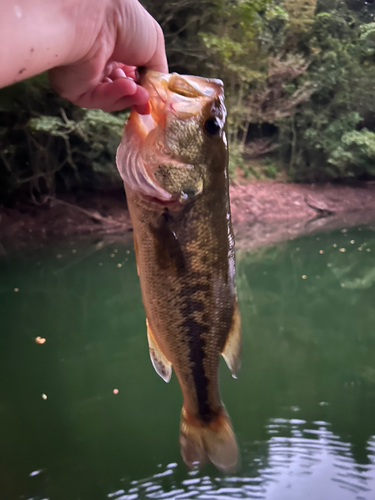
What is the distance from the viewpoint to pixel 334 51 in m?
11.6

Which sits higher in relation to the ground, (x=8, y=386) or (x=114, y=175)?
(x=8, y=386)

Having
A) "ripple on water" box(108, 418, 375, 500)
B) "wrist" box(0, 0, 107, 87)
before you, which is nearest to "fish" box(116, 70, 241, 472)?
"wrist" box(0, 0, 107, 87)

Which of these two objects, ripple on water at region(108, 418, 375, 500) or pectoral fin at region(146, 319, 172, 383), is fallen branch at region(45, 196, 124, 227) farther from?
pectoral fin at region(146, 319, 172, 383)

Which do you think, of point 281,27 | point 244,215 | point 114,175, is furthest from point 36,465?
point 281,27

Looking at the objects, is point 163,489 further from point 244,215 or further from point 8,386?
point 244,215

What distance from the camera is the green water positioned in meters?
2.22

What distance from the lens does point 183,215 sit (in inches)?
40.0

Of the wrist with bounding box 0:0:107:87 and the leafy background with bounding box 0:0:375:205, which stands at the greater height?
the wrist with bounding box 0:0:107:87

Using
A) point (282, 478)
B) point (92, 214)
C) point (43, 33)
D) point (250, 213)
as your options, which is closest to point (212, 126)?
point (43, 33)

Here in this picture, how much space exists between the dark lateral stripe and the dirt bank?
5.91 m

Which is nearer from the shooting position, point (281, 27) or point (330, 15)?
point (281, 27)

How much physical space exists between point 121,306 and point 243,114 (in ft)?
27.5

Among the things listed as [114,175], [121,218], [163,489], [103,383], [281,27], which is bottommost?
[121,218]

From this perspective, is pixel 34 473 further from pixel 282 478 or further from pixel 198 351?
pixel 198 351
